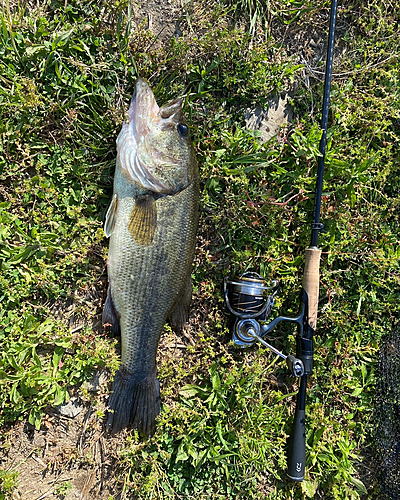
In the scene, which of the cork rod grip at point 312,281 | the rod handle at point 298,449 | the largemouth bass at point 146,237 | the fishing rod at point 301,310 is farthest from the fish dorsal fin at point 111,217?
the rod handle at point 298,449

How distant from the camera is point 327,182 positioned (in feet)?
10.4

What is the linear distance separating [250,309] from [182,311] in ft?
1.70

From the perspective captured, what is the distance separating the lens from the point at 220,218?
3.01 meters

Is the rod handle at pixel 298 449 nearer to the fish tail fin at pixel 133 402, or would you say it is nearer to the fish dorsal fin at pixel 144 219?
the fish tail fin at pixel 133 402

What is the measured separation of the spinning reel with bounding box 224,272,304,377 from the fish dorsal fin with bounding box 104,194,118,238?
979mm

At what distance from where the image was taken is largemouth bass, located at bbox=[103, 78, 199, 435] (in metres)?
2.48

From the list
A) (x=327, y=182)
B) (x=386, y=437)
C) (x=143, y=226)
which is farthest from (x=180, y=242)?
(x=386, y=437)

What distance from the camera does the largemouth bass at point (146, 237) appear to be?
2.48 m

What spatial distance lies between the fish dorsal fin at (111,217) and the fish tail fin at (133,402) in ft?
3.35

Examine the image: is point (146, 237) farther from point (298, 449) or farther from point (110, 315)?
point (298, 449)

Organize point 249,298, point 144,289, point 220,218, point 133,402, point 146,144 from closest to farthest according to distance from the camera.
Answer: point 146,144 < point 144,289 < point 133,402 < point 249,298 < point 220,218

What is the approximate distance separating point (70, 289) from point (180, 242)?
3.09 ft

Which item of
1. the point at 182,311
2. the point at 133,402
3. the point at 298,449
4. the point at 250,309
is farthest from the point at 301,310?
the point at 133,402

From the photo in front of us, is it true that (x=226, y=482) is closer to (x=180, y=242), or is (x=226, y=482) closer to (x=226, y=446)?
(x=226, y=446)
